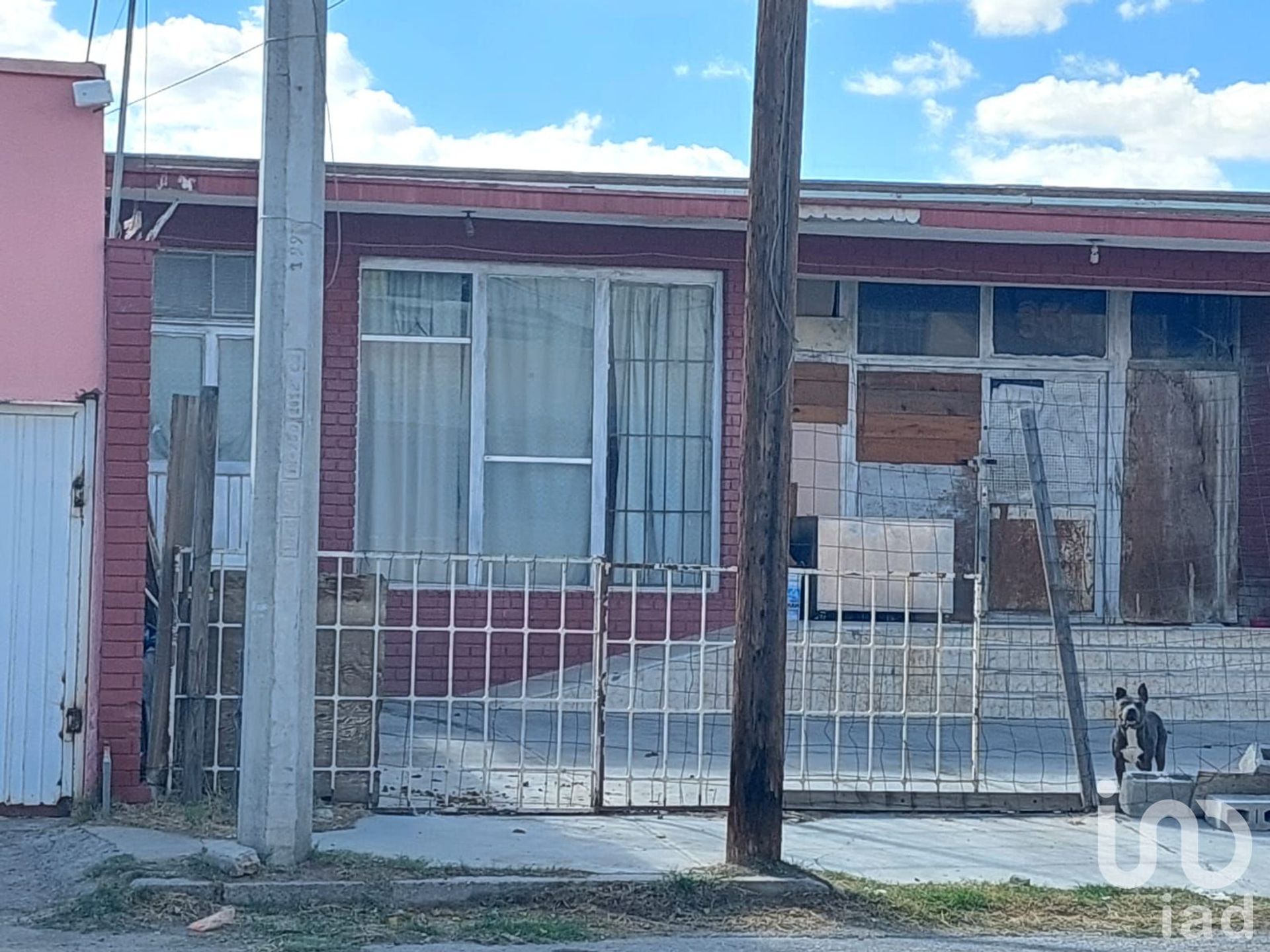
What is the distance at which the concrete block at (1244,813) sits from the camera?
8930mm

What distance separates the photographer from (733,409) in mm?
13133

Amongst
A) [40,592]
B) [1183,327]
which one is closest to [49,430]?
[40,592]

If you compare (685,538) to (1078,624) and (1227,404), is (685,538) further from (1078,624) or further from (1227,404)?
(1227,404)

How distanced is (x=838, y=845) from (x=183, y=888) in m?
3.38

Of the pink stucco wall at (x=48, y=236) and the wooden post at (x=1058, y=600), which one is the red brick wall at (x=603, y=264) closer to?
the pink stucco wall at (x=48, y=236)

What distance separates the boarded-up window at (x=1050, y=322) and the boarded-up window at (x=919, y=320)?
9.4 inches

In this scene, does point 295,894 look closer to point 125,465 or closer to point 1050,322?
point 125,465

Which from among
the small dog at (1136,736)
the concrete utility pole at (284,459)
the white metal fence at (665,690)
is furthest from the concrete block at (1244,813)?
the concrete utility pole at (284,459)

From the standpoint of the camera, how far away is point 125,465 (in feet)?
28.2

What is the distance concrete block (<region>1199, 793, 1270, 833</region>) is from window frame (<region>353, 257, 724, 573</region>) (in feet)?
16.9

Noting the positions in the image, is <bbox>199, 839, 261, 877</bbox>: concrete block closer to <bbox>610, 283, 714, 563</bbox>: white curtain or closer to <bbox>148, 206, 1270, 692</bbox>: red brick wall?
<bbox>148, 206, 1270, 692</bbox>: red brick wall

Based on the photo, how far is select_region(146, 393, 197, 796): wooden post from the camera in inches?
335

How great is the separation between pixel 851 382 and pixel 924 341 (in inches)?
30.2

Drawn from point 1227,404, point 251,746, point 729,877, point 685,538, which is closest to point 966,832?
point 729,877
